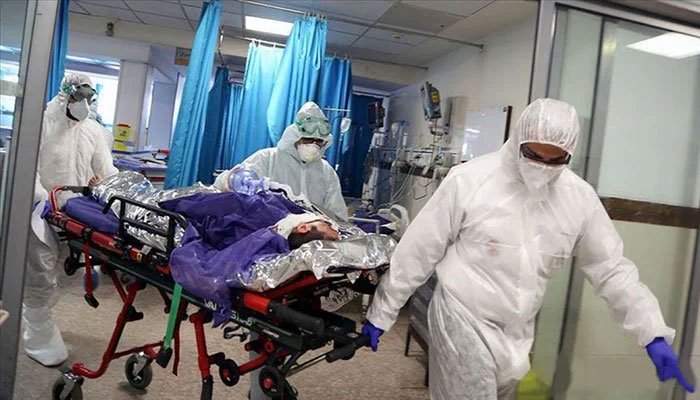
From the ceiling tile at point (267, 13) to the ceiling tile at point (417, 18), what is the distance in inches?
30.8

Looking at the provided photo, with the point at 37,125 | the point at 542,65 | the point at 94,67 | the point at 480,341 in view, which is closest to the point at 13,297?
the point at 37,125

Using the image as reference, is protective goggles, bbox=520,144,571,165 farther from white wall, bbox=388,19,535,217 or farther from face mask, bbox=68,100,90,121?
face mask, bbox=68,100,90,121

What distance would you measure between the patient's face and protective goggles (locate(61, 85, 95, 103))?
68.0 inches

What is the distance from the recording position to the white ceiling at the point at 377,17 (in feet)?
11.4

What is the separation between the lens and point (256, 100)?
13.1ft

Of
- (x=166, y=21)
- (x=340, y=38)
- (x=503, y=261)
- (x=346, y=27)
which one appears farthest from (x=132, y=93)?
(x=503, y=261)

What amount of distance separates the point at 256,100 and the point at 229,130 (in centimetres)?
149

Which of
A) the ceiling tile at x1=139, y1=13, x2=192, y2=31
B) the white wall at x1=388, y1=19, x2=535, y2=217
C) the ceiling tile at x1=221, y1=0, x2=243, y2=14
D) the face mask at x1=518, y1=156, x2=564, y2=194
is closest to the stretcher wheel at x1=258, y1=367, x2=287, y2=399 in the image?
the face mask at x1=518, y1=156, x2=564, y2=194

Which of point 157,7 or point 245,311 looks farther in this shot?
point 157,7

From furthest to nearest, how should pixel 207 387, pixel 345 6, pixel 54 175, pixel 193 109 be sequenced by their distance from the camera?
pixel 345 6
pixel 193 109
pixel 54 175
pixel 207 387

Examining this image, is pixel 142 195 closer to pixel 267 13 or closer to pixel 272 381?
pixel 272 381

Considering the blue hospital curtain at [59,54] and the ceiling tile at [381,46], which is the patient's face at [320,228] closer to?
the blue hospital curtain at [59,54]

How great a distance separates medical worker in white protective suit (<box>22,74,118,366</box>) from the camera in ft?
7.43

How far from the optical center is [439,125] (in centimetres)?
466
